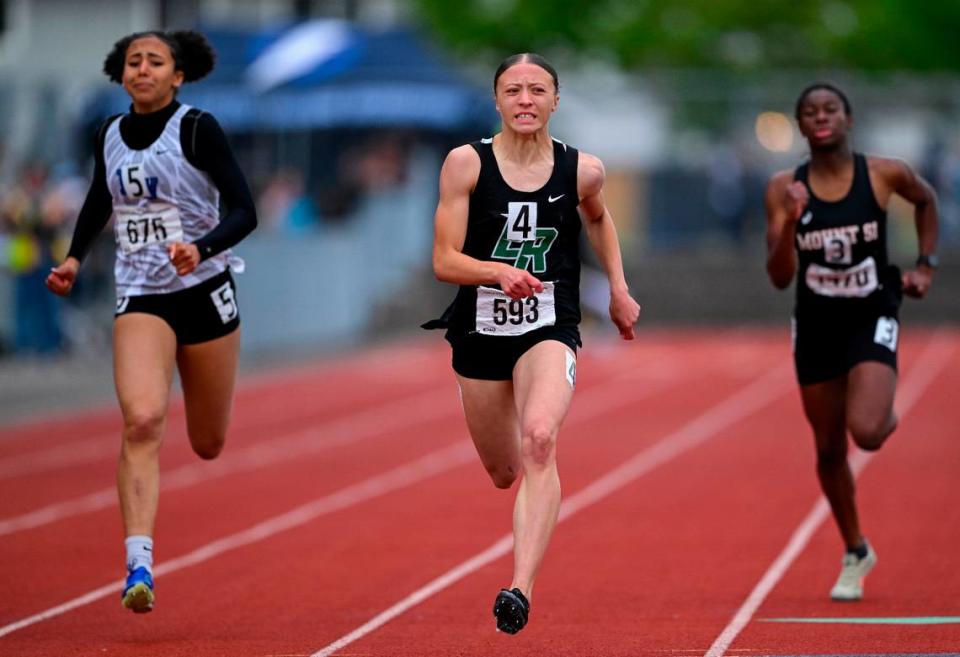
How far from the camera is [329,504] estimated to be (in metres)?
12.6

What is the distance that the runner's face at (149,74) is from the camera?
26.2ft

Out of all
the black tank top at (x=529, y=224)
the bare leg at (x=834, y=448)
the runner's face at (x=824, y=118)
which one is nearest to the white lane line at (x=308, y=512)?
the black tank top at (x=529, y=224)

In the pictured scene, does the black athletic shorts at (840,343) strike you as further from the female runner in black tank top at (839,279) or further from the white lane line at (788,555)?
the white lane line at (788,555)

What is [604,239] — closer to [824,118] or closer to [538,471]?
[538,471]

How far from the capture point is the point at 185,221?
318 inches

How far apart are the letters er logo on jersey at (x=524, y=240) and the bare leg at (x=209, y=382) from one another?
1.47m

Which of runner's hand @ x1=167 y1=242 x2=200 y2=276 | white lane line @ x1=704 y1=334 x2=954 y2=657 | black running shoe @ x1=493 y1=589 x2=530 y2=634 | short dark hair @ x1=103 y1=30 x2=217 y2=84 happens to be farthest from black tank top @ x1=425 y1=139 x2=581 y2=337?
short dark hair @ x1=103 y1=30 x2=217 y2=84

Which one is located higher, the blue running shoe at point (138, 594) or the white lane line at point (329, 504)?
the blue running shoe at point (138, 594)

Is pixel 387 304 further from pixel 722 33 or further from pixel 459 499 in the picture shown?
pixel 722 33

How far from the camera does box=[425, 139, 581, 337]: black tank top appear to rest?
23.9ft

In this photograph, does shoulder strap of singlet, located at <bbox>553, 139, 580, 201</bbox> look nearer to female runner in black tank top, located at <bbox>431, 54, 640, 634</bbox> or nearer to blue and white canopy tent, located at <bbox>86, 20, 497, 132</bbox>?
female runner in black tank top, located at <bbox>431, 54, 640, 634</bbox>

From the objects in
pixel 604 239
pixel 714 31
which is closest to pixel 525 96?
pixel 604 239

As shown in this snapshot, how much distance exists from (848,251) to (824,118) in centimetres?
60

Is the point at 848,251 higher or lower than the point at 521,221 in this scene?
lower
